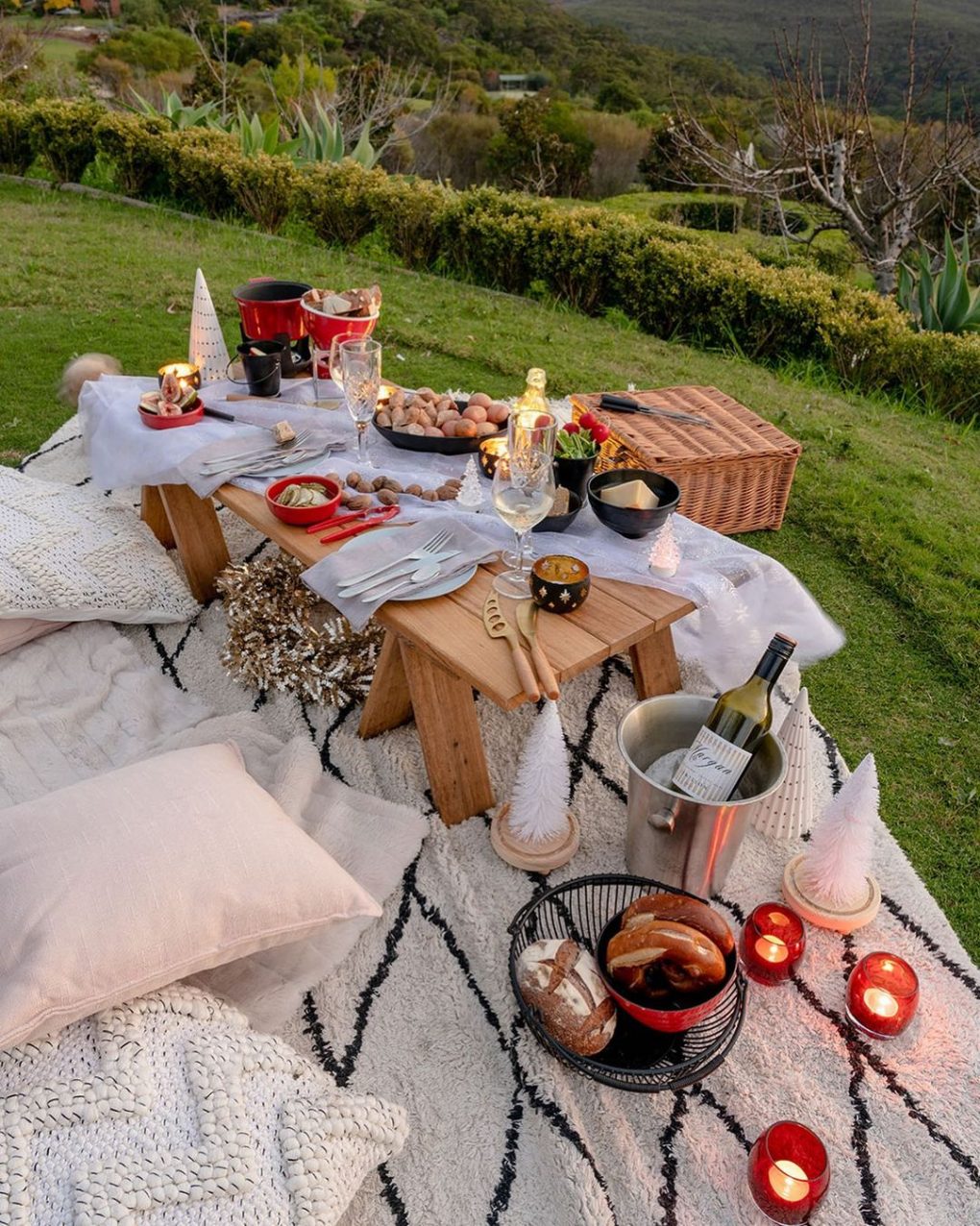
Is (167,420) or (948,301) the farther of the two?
(948,301)

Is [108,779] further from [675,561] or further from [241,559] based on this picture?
[241,559]

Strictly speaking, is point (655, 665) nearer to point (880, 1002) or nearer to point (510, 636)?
point (510, 636)

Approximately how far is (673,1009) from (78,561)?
7.31 feet

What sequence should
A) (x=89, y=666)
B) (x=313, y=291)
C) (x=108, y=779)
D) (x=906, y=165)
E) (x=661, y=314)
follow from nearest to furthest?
(x=108, y=779), (x=89, y=666), (x=313, y=291), (x=661, y=314), (x=906, y=165)

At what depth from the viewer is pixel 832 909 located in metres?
1.97

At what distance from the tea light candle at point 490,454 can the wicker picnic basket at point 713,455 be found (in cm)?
67

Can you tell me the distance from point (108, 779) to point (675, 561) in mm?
1353

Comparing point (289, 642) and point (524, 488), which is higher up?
point (524, 488)

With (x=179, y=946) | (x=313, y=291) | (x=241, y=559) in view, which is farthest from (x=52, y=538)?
(x=179, y=946)

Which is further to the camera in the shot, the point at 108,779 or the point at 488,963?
the point at 488,963

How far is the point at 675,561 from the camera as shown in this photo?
6.89 feet

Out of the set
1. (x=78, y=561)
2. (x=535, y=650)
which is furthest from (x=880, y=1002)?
(x=78, y=561)

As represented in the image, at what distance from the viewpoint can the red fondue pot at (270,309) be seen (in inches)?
118

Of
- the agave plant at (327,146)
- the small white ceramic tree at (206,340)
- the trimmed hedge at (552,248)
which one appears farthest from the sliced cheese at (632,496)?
the agave plant at (327,146)
